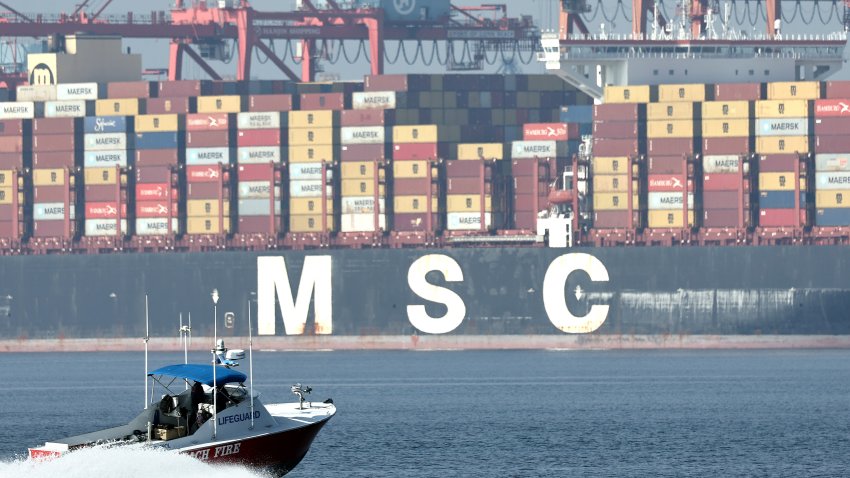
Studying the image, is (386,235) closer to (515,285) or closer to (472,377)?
(515,285)

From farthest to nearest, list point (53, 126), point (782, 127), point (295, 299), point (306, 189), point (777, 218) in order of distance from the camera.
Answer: point (53, 126) < point (306, 189) < point (295, 299) < point (782, 127) < point (777, 218)

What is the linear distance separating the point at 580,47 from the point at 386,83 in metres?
10.1

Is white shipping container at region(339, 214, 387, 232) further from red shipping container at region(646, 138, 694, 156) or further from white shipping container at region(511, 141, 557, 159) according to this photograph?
red shipping container at region(646, 138, 694, 156)

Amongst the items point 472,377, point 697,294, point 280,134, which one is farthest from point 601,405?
point 280,134

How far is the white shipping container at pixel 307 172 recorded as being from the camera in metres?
86.7

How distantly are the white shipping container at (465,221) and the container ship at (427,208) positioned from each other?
0.30ft

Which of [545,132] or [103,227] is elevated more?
[545,132]

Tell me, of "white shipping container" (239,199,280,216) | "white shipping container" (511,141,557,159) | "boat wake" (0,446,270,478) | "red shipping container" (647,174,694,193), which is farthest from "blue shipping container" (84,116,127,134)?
"boat wake" (0,446,270,478)

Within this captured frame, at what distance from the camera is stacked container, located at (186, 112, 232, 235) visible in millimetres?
87312

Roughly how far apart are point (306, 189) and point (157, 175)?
25.5ft

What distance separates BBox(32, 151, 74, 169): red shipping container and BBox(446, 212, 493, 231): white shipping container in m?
19.9

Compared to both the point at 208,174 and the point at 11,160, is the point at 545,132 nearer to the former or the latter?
the point at 208,174

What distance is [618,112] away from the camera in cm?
8294

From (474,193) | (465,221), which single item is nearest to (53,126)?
(465,221)
